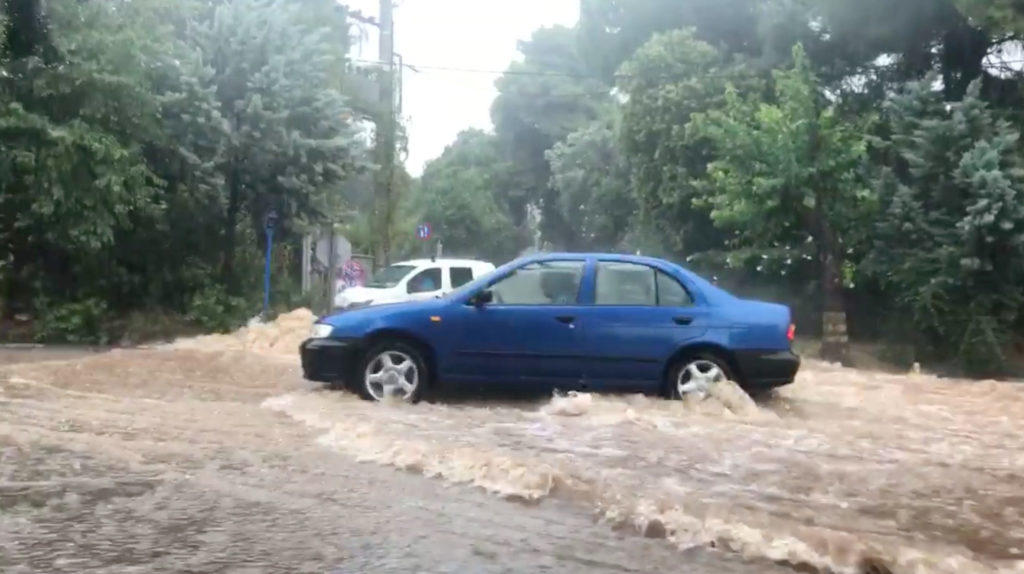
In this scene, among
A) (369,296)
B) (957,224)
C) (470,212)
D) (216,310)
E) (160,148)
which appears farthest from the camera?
(470,212)

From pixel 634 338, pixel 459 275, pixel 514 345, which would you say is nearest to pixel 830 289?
pixel 459 275

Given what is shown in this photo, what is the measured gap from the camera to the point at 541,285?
10.6 m

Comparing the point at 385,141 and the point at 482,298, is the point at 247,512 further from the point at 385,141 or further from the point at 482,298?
the point at 385,141

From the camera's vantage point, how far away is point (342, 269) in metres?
26.7

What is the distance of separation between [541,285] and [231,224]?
505 inches

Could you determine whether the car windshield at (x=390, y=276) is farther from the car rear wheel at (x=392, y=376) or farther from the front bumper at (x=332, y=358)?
the car rear wheel at (x=392, y=376)

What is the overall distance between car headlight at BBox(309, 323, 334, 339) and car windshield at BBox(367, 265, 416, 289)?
29.2ft

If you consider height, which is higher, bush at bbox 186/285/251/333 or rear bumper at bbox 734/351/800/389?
bush at bbox 186/285/251/333

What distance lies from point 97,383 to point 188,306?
9.68m

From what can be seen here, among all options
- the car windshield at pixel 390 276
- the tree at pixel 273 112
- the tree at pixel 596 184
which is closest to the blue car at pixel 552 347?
the car windshield at pixel 390 276

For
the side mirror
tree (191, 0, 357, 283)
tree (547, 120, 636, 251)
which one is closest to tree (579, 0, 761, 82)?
tree (547, 120, 636, 251)

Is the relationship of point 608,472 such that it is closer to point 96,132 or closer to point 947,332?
point 96,132

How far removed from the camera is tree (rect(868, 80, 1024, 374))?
19359 millimetres

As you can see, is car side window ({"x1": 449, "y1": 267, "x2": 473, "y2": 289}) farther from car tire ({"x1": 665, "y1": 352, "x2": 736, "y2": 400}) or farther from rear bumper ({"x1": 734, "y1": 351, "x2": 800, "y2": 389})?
rear bumper ({"x1": 734, "y1": 351, "x2": 800, "y2": 389})
